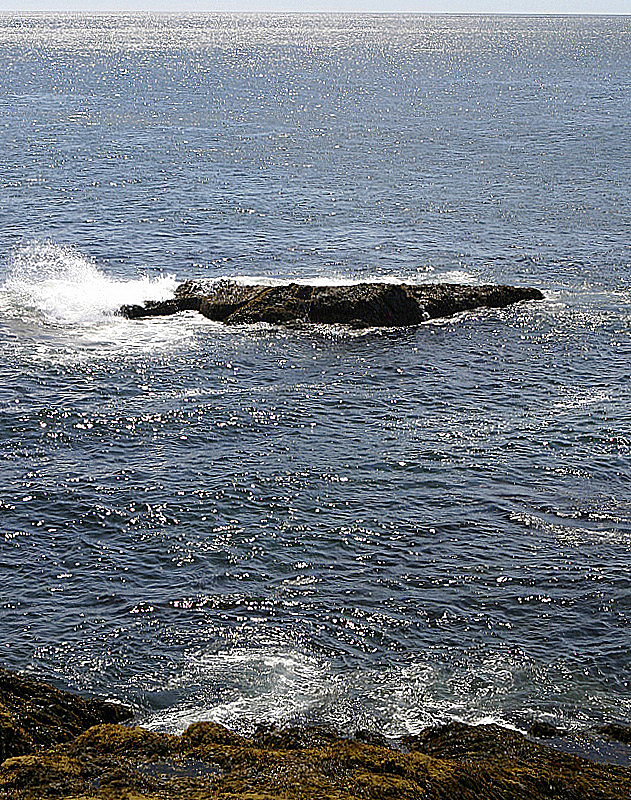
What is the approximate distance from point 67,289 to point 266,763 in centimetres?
4709

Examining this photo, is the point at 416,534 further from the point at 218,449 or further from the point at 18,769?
the point at 18,769

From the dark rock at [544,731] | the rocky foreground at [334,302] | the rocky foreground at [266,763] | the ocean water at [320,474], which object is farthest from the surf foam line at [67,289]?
the dark rock at [544,731]

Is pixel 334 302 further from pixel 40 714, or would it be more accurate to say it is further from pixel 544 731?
pixel 40 714

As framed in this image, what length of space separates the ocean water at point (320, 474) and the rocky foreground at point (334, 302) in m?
1.33

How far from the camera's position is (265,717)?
2855 cm

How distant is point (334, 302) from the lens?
5975 centimetres

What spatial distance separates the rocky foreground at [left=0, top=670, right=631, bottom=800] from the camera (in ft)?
71.5

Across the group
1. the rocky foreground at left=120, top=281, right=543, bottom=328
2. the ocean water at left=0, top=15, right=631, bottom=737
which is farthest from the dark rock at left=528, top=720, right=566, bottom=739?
the rocky foreground at left=120, top=281, right=543, bottom=328

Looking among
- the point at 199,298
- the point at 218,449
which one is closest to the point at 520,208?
the point at 199,298

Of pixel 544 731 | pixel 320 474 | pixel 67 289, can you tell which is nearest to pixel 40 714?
pixel 544 731

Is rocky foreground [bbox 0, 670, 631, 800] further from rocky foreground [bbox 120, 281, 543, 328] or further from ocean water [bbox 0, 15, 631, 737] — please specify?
rocky foreground [bbox 120, 281, 543, 328]

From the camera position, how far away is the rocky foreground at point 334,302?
59500 mm

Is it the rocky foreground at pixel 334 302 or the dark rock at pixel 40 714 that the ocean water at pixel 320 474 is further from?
the dark rock at pixel 40 714

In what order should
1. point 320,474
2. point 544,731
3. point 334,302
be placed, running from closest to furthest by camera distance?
point 544,731 → point 320,474 → point 334,302
